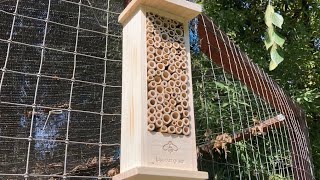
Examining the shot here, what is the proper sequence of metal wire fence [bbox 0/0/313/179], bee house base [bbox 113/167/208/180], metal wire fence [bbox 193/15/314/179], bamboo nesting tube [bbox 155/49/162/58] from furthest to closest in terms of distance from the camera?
metal wire fence [bbox 193/15/314/179] → metal wire fence [bbox 0/0/313/179] → bamboo nesting tube [bbox 155/49/162/58] → bee house base [bbox 113/167/208/180]

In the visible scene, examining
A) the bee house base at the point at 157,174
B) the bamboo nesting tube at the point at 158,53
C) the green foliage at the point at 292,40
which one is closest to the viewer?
the bee house base at the point at 157,174

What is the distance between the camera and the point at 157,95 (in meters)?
1.31

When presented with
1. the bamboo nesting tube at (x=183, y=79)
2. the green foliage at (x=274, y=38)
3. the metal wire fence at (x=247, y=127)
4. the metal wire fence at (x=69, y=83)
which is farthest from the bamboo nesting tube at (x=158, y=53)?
the metal wire fence at (x=247, y=127)

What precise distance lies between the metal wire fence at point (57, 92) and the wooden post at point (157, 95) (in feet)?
2.11

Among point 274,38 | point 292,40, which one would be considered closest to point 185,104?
point 274,38

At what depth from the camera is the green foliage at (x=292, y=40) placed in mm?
3674

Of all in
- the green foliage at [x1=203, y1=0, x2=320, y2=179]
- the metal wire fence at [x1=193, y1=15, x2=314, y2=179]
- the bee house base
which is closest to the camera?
the bee house base

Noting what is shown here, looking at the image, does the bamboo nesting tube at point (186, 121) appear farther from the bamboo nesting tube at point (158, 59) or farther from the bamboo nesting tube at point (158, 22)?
the bamboo nesting tube at point (158, 22)

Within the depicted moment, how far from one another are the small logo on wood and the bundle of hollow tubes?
0.13ft

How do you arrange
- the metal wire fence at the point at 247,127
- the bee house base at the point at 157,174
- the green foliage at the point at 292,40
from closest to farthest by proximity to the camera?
the bee house base at the point at 157,174, the metal wire fence at the point at 247,127, the green foliage at the point at 292,40

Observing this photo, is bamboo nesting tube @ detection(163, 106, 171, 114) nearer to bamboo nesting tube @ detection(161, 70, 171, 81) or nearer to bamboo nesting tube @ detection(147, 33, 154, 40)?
bamboo nesting tube @ detection(161, 70, 171, 81)

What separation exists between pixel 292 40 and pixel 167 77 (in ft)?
9.18

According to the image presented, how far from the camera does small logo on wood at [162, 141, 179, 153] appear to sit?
1246mm

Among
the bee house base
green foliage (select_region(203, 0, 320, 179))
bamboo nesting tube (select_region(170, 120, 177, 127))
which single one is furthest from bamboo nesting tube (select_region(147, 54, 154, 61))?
green foliage (select_region(203, 0, 320, 179))
